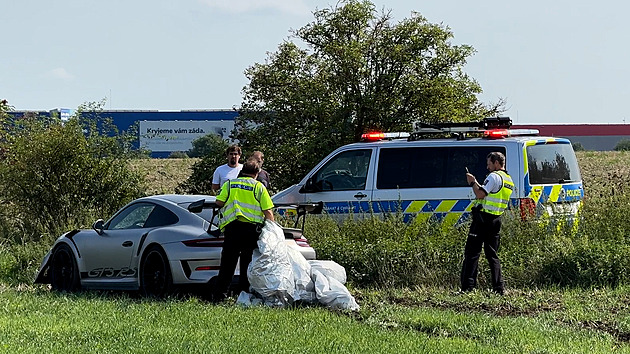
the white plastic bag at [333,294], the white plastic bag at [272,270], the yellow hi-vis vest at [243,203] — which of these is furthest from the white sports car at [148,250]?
the white plastic bag at [333,294]

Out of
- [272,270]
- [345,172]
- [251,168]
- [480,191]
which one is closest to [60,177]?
[345,172]

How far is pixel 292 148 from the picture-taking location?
19656 millimetres

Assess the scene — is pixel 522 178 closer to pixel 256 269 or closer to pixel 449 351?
pixel 256 269

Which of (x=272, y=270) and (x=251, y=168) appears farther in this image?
(x=251, y=168)

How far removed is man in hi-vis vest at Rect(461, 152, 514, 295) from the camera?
11.4 meters

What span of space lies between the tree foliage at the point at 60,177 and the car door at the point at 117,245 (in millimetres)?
5241

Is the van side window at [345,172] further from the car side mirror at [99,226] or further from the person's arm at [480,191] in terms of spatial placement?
the car side mirror at [99,226]

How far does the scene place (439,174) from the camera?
14344mm

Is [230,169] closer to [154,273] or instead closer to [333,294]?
[154,273]

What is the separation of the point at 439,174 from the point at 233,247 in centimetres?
456

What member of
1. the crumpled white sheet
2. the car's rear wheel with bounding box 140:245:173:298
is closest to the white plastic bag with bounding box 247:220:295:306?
the crumpled white sheet

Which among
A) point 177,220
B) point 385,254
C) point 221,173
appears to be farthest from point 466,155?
point 177,220

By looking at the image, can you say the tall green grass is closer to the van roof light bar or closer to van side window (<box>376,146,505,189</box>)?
van side window (<box>376,146,505,189</box>)

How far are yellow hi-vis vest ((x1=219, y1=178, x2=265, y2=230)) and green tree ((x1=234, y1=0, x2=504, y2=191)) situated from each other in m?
8.54
